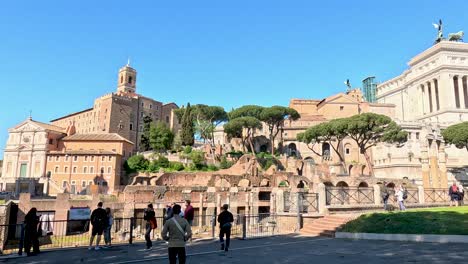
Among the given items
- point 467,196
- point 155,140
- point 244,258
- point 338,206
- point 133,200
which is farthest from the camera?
point 155,140

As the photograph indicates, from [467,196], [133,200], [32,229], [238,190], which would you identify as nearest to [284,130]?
[238,190]

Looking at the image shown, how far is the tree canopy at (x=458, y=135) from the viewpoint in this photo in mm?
45344

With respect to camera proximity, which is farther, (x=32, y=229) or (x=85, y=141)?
(x=85, y=141)

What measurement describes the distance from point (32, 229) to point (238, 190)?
27.5m

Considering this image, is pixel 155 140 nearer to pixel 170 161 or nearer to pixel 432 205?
pixel 170 161

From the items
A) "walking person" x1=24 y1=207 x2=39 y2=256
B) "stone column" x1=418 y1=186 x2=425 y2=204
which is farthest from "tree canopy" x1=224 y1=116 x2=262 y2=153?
"walking person" x1=24 y1=207 x2=39 y2=256

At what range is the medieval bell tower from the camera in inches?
3523

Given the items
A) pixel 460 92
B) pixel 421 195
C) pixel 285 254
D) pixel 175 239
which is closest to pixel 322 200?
pixel 421 195

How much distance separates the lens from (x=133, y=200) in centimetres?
3575

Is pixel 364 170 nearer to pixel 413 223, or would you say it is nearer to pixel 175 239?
pixel 413 223

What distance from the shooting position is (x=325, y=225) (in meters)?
16.4

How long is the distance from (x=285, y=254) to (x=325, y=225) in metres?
6.96

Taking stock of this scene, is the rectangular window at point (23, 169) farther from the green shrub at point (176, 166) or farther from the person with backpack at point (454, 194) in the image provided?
the person with backpack at point (454, 194)

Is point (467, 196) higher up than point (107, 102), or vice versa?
point (107, 102)
